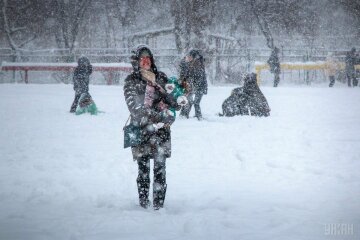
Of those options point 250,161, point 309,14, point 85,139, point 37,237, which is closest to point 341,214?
point 250,161

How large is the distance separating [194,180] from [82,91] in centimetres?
688

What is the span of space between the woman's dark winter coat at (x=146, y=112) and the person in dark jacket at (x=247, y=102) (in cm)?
705

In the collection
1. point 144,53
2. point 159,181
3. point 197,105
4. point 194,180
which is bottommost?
point 194,180

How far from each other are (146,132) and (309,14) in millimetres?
28607

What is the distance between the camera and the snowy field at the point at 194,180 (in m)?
4.03

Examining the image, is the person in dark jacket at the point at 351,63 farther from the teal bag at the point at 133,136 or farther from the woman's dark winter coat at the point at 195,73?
the teal bag at the point at 133,136

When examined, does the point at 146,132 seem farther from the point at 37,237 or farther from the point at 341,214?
the point at 341,214

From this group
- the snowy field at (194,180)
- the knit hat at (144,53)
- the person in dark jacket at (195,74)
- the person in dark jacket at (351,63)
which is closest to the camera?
the snowy field at (194,180)

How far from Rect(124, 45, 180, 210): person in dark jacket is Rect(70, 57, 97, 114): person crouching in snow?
24.8 ft

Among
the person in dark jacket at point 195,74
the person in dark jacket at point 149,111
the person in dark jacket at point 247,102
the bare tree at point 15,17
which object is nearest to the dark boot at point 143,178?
the person in dark jacket at point 149,111

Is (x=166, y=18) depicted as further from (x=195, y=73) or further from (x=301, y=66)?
(x=195, y=73)

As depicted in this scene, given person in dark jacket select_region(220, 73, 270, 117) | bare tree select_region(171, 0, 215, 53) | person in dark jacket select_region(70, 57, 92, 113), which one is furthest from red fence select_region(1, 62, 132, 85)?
person in dark jacket select_region(220, 73, 270, 117)

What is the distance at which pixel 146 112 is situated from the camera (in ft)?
13.5

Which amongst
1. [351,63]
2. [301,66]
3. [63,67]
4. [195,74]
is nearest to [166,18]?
[63,67]
